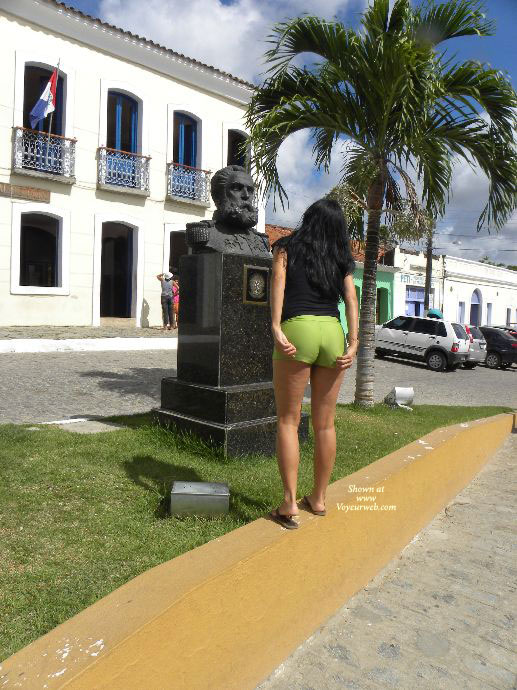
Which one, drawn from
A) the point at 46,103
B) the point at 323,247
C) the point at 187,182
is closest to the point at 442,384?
the point at 187,182

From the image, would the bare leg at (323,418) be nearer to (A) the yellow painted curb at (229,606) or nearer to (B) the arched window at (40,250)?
(A) the yellow painted curb at (229,606)

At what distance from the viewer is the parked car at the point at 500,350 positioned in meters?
19.8

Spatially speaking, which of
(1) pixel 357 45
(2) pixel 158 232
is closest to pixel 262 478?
(1) pixel 357 45

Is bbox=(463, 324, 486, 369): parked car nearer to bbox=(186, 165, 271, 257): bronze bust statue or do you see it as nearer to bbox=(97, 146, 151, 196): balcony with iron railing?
bbox=(97, 146, 151, 196): balcony with iron railing

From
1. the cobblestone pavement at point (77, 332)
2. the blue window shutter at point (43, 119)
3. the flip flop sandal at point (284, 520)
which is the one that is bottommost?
the flip flop sandal at point (284, 520)

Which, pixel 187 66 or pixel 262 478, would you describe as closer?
pixel 262 478

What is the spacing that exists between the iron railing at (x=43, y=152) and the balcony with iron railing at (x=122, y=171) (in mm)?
777

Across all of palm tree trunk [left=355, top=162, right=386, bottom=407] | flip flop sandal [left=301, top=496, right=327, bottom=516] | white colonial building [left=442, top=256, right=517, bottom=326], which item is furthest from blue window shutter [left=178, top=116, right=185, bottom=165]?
white colonial building [left=442, top=256, right=517, bottom=326]


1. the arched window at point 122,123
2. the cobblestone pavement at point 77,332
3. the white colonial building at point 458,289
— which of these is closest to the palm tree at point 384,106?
the cobblestone pavement at point 77,332

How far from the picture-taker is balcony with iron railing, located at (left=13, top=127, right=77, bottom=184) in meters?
13.6

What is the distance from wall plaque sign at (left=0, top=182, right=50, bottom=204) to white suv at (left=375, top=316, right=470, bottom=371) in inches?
402

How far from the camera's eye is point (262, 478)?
13.0 ft

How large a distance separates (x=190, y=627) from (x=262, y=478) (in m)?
1.91

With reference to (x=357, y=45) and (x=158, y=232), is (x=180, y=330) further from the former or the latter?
(x=158, y=232)
